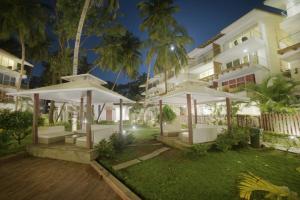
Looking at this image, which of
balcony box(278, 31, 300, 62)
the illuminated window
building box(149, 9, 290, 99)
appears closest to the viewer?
balcony box(278, 31, 300, 62)

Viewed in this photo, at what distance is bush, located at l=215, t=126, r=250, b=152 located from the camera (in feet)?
27.3

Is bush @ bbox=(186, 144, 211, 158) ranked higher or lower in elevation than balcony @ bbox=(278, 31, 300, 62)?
lower

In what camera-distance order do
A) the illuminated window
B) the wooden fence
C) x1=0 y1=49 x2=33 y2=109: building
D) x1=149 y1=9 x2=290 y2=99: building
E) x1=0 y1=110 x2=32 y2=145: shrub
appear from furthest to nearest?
1. the illuminated window
2. x1=0 y1=49 x2=33 y2=109: building
3. x1=149 y1=9 x2=290 y2=99: building
4. the wooden fence
5. x1=0 y1=110 x2=32 y2=145: shrub

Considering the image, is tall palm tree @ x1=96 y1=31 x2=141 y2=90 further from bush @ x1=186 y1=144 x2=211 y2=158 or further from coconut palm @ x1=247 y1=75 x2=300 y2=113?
bush @ x1=186 y1=144 x2=211 y2=158

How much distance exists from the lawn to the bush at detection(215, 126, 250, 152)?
44 cm

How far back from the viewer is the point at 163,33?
22.7 m

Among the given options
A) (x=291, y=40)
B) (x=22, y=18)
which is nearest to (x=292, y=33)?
(x=291, y=40)

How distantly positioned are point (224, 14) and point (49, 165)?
68265 millimetres

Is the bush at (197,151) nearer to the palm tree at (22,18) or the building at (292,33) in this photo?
the building at (292,33)

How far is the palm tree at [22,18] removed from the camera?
736 inches

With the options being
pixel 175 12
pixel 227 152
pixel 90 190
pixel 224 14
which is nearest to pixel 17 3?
pixel 175 12

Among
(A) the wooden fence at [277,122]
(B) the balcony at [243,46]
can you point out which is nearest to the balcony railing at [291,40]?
(B) the balcony at [243,46]

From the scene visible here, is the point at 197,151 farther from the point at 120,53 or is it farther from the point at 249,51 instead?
the point at 120,53

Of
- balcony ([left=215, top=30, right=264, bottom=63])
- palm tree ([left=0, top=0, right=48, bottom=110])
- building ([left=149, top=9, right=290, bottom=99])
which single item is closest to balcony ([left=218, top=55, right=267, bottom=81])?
building ([left=149, top=9, right=290, bottom=99])
